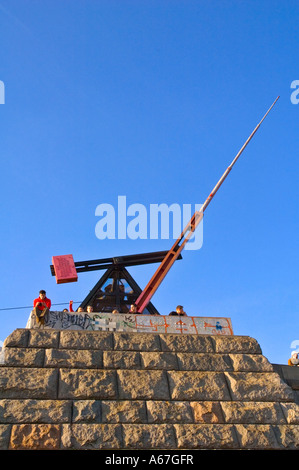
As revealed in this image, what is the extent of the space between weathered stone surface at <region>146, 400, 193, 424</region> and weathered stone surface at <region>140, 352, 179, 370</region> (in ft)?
2.98

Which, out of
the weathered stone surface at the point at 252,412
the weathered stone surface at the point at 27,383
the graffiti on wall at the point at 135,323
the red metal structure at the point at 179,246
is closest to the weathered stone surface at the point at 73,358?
the weathered stone surface at the point at 27,383

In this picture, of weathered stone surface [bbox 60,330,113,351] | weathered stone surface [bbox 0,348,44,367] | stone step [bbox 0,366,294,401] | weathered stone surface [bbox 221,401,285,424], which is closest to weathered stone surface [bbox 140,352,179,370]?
stone step [bbox 0,366,294,401]

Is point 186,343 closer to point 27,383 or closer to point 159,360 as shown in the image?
point 159,360

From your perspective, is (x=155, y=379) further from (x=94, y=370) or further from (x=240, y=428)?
(x=240, y=428)

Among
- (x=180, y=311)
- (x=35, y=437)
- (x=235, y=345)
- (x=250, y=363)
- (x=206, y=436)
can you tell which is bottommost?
(x=35, y=437)

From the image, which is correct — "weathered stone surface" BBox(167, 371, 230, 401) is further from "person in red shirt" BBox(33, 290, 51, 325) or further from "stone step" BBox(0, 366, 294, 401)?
"person in red shirt" BBox(33, 290, 51, 325)

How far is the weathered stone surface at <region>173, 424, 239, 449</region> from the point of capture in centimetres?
885

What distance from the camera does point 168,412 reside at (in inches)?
365

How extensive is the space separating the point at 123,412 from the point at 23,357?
2.27 m

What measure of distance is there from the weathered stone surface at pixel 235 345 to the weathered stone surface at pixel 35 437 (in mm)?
4200

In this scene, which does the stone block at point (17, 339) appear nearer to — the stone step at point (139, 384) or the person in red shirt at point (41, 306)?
the stone step at point (139, 384)

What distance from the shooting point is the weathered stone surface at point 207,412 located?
9.34m

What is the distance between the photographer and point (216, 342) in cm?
1134

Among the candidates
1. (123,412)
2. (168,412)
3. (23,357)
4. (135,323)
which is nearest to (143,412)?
(123,412)
